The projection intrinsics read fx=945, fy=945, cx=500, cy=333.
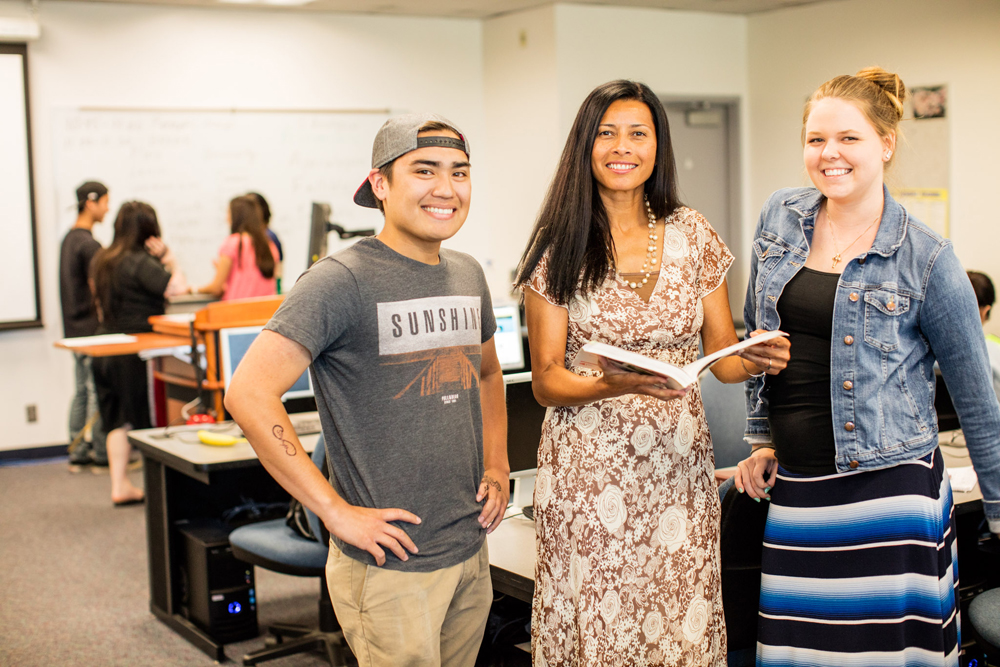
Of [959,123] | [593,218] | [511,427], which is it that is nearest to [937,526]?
[593,218]

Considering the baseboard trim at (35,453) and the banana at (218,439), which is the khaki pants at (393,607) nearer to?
the banana at (218,439)

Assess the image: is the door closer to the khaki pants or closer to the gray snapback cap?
the gray snapback cap

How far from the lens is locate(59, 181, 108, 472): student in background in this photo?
5.67m

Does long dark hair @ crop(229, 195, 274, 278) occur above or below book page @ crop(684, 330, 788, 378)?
above

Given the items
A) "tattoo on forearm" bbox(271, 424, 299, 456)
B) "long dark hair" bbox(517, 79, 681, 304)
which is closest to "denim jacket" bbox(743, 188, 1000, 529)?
"long dark hair" bbox(517, 79, 681, 304)

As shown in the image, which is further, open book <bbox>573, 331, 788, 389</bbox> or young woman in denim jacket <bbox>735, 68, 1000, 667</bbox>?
young woman in denim jacket <bbox>735, 68, 1000, 667</bbox>

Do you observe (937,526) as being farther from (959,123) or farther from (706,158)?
(706,158)

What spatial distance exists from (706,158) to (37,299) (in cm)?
484

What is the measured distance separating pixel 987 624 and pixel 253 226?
4.71 m

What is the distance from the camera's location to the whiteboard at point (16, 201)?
5875 mm

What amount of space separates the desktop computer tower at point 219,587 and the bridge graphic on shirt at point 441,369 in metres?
1.97

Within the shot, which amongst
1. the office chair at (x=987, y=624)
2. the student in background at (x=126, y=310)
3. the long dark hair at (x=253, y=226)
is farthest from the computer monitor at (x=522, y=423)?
the long dark hair at (x=253, y=226)

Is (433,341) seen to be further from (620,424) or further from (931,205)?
(931,205)

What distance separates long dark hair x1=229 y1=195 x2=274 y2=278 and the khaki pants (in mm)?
4329
